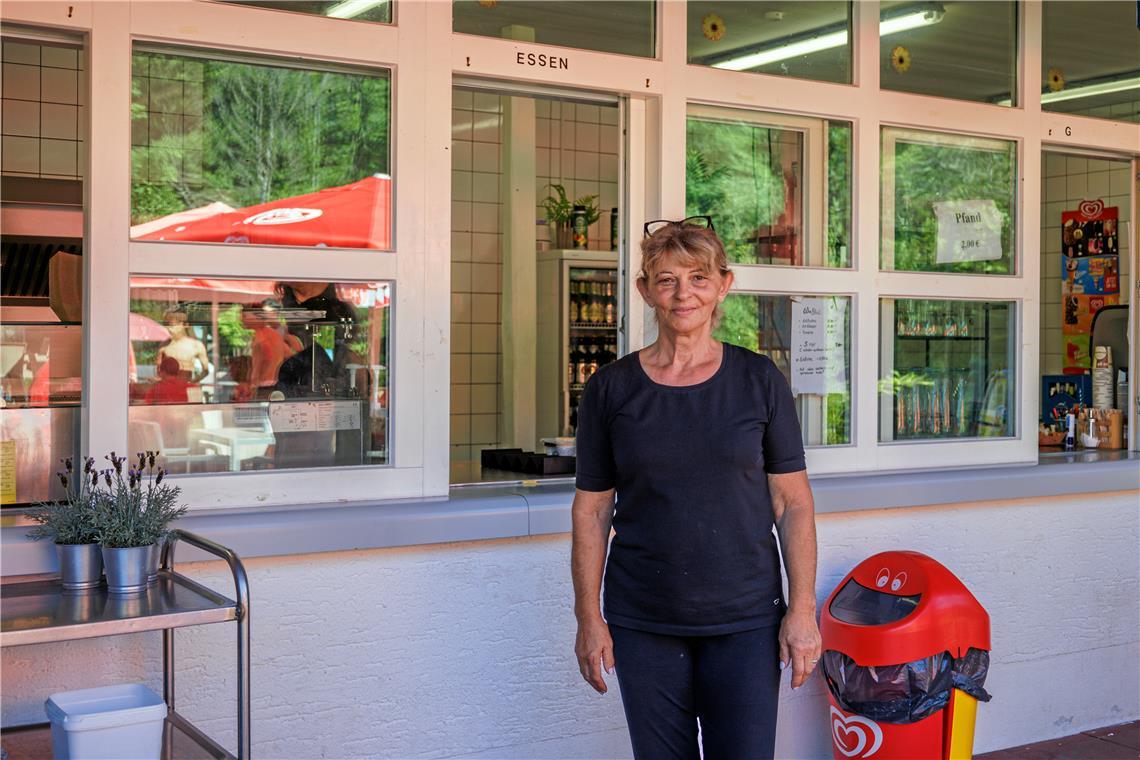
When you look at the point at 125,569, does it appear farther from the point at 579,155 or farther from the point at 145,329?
the point at 579,155

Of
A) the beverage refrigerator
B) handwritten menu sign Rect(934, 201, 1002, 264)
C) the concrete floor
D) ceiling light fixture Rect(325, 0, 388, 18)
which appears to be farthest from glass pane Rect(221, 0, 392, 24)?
the beverage refrigerator

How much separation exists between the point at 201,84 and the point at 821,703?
2824 mm

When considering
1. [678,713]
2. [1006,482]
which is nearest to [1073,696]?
[1006,482]

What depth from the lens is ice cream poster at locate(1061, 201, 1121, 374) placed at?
687 cm

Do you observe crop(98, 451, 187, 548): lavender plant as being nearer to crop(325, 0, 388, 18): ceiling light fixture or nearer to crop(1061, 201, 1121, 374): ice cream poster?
crop(325, 0, 388, 18): ceiling light fixture

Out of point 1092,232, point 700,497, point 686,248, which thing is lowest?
point 700,497

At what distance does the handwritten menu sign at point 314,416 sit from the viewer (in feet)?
11.5

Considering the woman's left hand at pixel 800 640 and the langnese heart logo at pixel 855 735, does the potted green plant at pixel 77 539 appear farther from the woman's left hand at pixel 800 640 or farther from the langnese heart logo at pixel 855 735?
the langnese heart logo at pixel 855 735

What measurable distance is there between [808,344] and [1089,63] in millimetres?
1895

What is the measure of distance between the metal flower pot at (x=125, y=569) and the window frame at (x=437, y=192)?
672 mm

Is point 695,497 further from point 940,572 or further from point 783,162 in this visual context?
point 783,162

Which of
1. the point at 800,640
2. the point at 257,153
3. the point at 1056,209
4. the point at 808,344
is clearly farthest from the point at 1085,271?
the point at 800,640

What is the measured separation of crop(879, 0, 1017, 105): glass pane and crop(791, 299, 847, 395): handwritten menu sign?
0.86 meters

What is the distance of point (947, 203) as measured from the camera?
15.4ft
